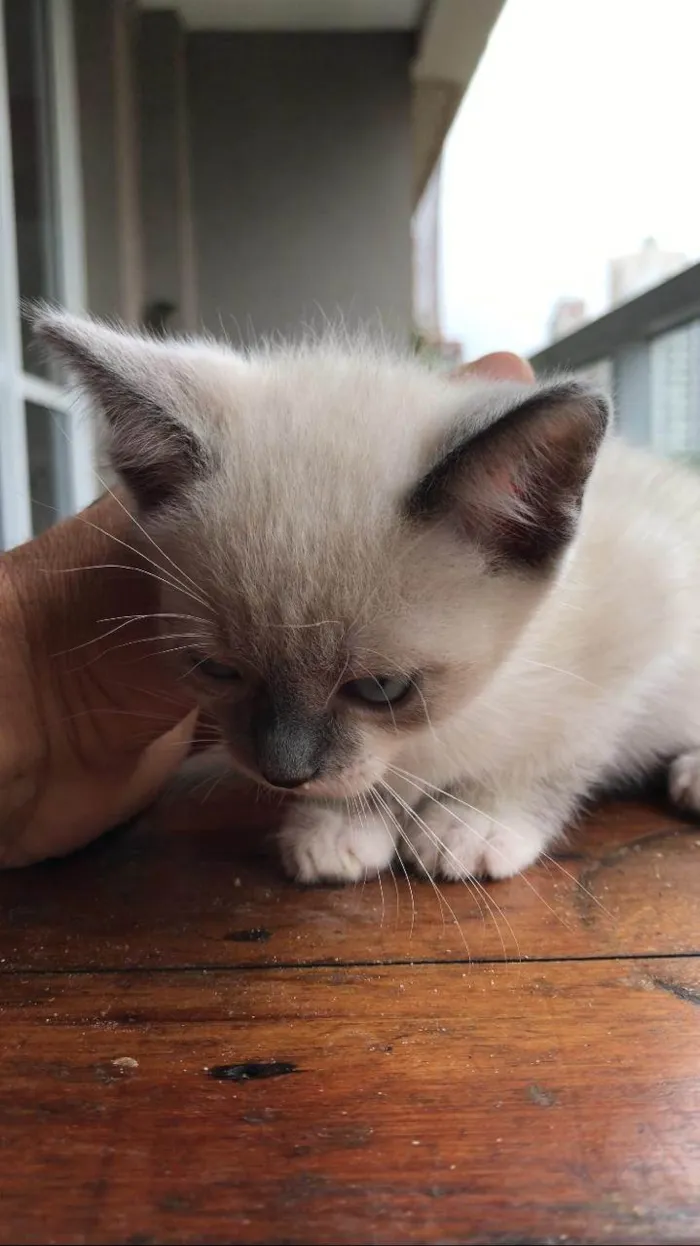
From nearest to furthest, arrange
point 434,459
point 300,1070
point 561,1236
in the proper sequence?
point 561,1236
point 300,1070
point 434,459

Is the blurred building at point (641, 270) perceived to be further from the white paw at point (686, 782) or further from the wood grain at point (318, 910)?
the wood grain at point (318, 910)

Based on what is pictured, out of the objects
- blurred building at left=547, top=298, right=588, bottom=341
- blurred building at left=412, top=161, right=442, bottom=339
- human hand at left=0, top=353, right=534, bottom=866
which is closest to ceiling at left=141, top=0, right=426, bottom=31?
blurred building at left=412, top=161, right=442, bottom=339

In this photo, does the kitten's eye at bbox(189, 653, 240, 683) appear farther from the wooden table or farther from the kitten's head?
the wooden table

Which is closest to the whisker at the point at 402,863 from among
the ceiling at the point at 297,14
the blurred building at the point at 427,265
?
the blurred building at the point at 427,265

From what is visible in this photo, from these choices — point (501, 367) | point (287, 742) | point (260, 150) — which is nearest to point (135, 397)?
point (287, 742)

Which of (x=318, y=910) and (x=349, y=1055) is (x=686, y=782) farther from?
(x=349, y=1055)

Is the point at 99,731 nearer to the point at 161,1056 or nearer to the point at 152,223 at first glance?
the point at 161,1056

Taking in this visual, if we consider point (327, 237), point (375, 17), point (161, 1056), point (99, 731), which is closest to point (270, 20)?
point (375, 17)
